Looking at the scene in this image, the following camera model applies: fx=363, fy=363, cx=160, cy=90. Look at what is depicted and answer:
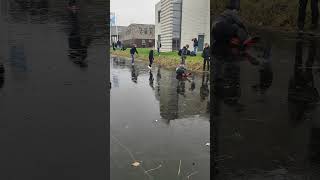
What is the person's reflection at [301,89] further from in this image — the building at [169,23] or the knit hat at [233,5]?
the building at [169,23]

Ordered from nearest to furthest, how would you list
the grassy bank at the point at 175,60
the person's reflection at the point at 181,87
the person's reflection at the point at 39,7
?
the person's reflection at the point at 39,7
the grassy bank at the point at 175,60
the person's reflection at the point at 181,87

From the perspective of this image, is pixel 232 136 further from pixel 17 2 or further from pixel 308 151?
pixel 17 2

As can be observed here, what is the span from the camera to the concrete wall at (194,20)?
3496 mm

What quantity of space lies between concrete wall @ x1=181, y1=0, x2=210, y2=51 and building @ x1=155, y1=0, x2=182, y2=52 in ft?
0.32

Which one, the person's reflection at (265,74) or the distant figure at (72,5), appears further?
the person's reflection at (265,74)

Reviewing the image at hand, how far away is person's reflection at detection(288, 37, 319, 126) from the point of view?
347 cm

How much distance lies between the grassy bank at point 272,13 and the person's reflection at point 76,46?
1482mm

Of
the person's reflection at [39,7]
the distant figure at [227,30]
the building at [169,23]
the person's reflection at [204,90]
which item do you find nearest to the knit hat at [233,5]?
the distant figure at [227,30]

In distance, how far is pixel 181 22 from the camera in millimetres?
3758

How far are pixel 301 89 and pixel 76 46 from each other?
2.13m

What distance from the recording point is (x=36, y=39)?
301 centimetres

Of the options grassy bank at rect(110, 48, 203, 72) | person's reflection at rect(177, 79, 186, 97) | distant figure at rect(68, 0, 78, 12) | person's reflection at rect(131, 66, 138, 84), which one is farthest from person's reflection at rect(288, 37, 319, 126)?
person's reflection at rect(131, 66, 138, 84)

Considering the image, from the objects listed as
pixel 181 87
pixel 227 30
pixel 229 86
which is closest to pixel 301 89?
pixel 229 86

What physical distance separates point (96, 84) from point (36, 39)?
615 mm
